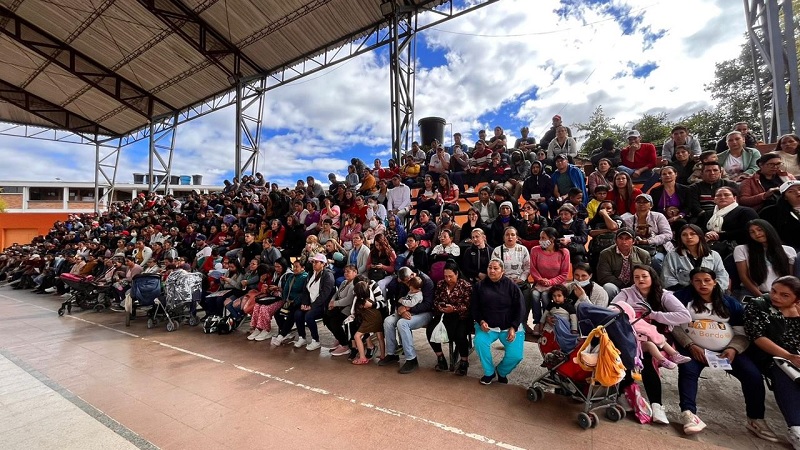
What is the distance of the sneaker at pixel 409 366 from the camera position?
410 centimetres

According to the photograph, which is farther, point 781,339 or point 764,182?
point 764,182

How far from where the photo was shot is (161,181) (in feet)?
64.9

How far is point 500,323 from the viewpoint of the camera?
3723 millimetres

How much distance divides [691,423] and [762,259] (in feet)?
5.65

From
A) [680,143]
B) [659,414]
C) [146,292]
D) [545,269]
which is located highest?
[680,143]

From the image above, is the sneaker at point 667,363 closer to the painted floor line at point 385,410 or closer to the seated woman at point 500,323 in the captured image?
the seated woman at point 500,323

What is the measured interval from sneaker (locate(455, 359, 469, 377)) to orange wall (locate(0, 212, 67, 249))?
35.1 meters

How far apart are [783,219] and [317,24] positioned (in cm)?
1278

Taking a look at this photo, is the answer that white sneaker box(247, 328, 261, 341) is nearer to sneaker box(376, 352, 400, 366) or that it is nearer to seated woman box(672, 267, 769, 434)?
sneaker box(376, 352, 400, 366)

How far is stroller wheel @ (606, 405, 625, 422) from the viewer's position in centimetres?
285

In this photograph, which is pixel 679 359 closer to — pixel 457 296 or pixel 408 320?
pixel 457 296

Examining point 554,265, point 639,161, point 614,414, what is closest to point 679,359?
point 614,414

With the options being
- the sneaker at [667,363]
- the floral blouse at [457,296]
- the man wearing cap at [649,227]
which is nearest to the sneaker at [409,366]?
the floral blouse at [457,296]

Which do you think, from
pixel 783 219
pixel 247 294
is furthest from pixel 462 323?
pixel 247 294
